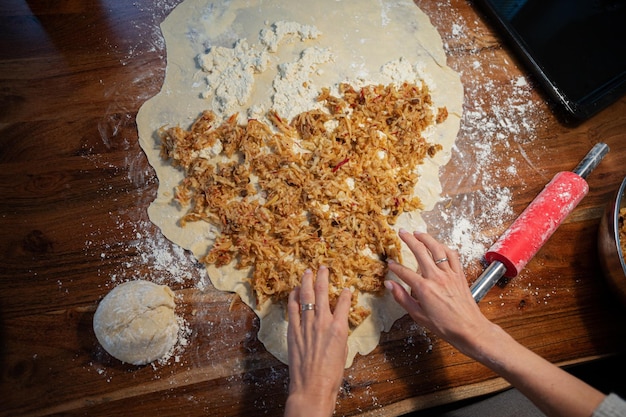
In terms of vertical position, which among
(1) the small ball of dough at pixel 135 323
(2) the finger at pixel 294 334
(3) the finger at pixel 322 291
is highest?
(3) the finger at pixel 322 291

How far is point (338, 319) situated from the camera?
1.24m

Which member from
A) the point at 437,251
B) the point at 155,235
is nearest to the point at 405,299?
the point at 437,251

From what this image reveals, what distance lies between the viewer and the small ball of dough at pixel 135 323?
1312 mm

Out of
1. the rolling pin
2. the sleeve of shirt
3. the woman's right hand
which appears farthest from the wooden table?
the sleeve of shirt

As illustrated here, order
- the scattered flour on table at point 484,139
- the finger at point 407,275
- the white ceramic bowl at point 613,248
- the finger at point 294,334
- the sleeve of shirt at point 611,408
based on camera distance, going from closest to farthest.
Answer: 1. the sleeve of shirt at point 611,408
2. the finger at point 294,334
3. the finger at point 407,275
4. the white ceramic bowl at point 613,248
5. the scattered flour on table at point 484,139

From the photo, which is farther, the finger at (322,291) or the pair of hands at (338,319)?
the finger at (322,291)

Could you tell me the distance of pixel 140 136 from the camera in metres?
1.67

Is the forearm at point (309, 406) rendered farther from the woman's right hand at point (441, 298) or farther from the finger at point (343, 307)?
the woman's right hand at point (441, 298)

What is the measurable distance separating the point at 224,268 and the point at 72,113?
91 cm

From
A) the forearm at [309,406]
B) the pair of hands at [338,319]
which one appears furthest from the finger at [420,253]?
the forearm at [309,406]

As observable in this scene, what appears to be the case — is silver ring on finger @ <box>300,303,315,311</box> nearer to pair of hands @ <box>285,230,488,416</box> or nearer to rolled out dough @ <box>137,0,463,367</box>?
pair of hands @ <box>285,230,488,416</box>

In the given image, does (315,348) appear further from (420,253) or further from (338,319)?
(420,253)

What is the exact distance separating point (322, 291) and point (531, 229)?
0.83 metres

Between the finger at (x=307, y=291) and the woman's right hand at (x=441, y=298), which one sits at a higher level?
the woman's right hand at (x=441, y=298)
